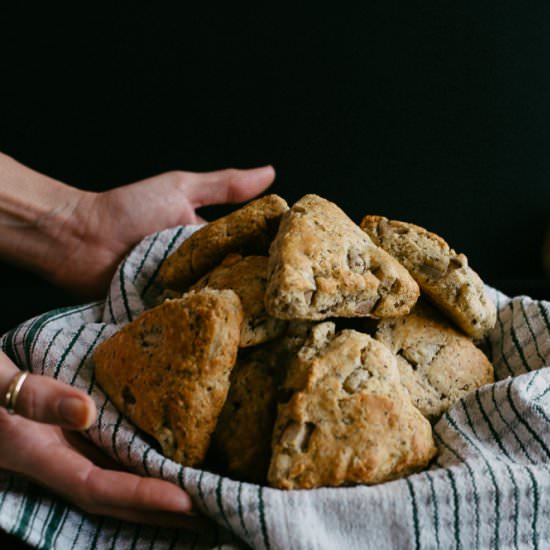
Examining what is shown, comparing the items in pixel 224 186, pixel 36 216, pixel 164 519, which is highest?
pixel 224 186

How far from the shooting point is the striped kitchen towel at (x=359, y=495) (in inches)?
30.3

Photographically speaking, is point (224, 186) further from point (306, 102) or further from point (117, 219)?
point (306, 102)

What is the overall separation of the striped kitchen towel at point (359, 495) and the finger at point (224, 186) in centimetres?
48

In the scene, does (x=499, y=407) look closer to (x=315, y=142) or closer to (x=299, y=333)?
(x=299, y=333)

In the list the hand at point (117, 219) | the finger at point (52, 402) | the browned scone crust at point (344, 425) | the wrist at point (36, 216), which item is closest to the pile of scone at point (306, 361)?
the browned scone crust at point (344, 425)

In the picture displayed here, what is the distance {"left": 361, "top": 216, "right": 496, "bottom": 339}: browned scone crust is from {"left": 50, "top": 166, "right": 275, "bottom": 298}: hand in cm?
52

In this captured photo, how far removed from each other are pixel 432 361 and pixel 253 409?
27 cm

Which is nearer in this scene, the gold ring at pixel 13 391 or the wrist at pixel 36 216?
the gold ring at pixel 13 391

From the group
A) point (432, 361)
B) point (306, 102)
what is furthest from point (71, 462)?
point (306, 102)

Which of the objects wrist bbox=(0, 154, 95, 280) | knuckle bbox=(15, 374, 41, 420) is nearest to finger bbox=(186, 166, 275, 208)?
wrist bbox=(0, 154, 95, 280)

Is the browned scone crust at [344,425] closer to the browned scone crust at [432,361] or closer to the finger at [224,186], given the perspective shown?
the browned scone crust at [432,361]

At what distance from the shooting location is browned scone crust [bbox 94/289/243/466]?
84 centimetres

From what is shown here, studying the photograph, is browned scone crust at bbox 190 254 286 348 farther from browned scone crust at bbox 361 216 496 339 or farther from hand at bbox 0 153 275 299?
hand at bbox 0 153 275 299

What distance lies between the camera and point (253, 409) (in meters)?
0.88
